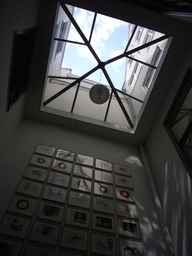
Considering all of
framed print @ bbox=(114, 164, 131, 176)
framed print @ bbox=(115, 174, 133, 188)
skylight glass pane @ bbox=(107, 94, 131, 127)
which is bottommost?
framed print @ bbox=(115, 174, 133, 188)

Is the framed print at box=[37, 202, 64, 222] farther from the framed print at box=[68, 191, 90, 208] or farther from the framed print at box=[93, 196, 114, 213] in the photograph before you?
the framed print at box=[93, 196, 114, 213]

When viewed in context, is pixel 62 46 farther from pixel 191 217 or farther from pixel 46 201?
pixel 191 217

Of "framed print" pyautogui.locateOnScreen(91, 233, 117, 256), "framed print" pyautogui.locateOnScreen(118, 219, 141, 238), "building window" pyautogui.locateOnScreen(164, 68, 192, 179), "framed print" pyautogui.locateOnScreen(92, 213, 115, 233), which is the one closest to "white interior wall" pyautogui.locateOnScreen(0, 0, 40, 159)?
"framed print" pyautogui.locateOnScreen(92, 213, 115, 233)

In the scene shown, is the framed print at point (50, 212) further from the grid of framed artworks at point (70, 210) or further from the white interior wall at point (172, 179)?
the white interior wall at point (172, 179)

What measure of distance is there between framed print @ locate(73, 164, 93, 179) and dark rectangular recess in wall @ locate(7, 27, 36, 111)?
2.47 metres

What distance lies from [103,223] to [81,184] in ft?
3.78

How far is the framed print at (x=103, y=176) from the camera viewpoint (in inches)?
224

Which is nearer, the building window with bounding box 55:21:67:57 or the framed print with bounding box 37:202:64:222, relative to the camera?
the framed print with bounding box 37:202:64:222

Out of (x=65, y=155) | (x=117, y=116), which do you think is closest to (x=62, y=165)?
(x=65, y=155)

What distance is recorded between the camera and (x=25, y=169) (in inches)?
207

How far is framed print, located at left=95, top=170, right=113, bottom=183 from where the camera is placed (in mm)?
5679

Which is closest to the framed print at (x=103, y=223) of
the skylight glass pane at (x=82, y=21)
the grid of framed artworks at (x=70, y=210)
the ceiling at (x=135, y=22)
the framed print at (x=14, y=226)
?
the grid of framed artworks at (x=70, y=210)

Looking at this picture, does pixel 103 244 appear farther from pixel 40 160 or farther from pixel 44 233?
pixel 40 160

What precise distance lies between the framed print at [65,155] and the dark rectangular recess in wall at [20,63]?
76.1 inches
